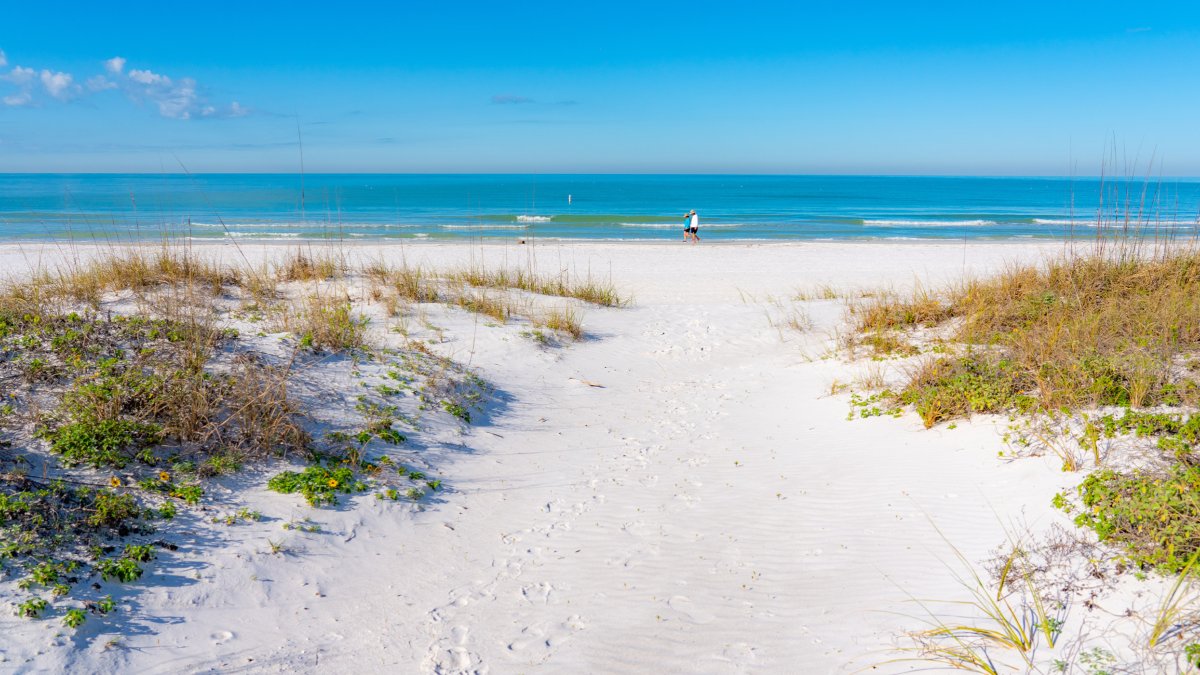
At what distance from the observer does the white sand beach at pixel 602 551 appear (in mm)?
3488

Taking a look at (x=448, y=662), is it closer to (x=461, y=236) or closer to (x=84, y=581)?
(x=84, y=581)

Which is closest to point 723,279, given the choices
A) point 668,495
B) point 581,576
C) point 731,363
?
point 731,363

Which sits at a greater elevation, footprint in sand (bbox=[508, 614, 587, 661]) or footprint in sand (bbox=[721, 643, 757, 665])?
footprint in sand (bbox=[508, 614, 587, 661])

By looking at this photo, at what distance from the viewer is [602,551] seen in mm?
4613

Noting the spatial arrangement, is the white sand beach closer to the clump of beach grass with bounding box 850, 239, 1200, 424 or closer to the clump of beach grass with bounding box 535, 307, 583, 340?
the clump of beach grass with bounding box 850, 239, 1200, 424

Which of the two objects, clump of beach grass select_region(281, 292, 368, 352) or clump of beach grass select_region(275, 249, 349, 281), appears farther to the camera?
clump of beach grass select_region(275, 249, 349, 281)

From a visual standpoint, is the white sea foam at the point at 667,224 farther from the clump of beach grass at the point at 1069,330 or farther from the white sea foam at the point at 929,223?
the clump of beach grass at the point at 1069,330

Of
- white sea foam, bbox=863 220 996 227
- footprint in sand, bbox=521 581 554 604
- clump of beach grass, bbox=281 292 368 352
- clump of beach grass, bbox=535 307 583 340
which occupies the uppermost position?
white sea foam, bbox=863 220 996 227

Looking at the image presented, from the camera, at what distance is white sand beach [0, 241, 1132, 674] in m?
3.49

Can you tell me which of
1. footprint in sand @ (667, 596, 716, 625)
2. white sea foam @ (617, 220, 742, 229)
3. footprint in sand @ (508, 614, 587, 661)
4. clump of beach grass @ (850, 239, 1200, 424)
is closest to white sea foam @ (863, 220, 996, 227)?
white sea foam @ (617, 220, 742, 229)

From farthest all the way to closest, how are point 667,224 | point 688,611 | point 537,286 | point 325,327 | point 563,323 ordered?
point 667,224
point 537,286
point 563,323
point 325,327
point 688,611

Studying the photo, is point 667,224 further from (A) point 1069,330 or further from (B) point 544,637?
(B) point 544,637

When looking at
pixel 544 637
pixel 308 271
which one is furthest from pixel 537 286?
pixel 544 637

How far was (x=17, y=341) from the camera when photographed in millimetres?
5668
